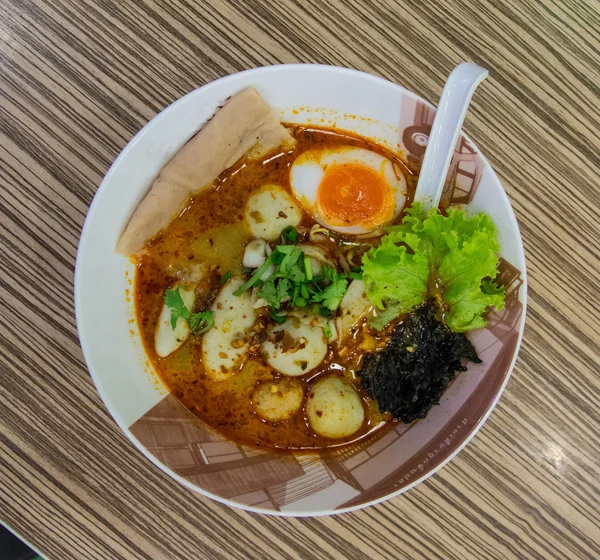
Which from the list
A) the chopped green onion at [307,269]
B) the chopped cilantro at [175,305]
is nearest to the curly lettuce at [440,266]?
the chopped green onion at [307,269]

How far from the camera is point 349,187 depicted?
176 centimetres

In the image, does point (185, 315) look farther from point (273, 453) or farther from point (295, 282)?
point (273, 453)

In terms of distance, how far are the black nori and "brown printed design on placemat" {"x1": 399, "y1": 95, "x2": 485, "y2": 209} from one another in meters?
0.40

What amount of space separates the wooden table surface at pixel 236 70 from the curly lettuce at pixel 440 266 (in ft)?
1.35

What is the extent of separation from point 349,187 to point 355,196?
0.14 feet

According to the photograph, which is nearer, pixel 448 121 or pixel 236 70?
pixel 448 121

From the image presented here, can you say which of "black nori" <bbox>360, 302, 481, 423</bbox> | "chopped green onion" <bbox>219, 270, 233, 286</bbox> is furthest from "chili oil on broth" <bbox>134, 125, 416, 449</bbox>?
"black nori" <bbox>360, 302, 481, 423</bbox>

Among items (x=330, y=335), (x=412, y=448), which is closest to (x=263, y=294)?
(x=330, y=335)

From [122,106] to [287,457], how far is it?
1.47 metres

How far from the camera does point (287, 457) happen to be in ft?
5.74

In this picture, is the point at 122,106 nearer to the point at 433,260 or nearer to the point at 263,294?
the point at 263,294

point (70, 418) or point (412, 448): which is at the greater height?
point (412, 448)

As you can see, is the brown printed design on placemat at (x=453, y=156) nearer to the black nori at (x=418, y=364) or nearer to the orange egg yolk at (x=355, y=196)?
the orange egg yolk at (x=355, y=196)

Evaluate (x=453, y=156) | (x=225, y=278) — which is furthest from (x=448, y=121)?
(x=225, y=278)
